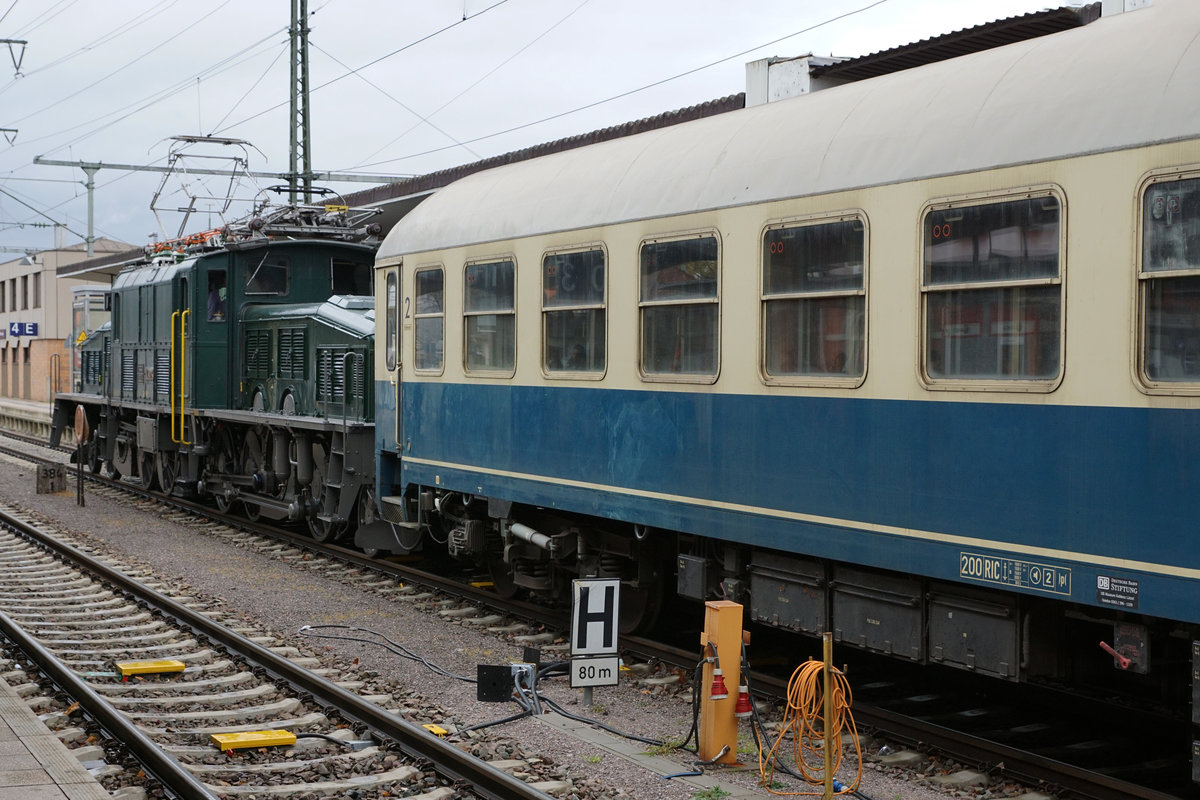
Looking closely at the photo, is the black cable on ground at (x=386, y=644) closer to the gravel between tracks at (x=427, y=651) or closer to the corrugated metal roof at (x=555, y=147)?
the gravel between tracks at (x=427, y=651)

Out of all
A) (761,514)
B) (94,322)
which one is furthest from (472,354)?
(94,322)

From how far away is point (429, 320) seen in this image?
11.4 m

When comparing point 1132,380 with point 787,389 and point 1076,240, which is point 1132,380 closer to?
point 1076,240

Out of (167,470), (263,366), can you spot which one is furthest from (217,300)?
(167,470)

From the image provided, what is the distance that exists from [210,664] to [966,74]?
6429mm

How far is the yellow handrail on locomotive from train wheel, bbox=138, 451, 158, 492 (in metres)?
2.19

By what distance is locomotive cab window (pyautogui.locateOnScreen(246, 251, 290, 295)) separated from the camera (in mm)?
17531

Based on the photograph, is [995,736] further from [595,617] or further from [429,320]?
[429,320]

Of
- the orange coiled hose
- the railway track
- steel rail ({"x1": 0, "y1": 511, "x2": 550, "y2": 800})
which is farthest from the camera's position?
the orange coiled hose

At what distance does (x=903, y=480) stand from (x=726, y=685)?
146 centimetres

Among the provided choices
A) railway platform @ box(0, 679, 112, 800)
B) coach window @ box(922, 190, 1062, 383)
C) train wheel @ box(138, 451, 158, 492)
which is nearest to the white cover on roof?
coach window @ box(922, 190, 1062, 383)

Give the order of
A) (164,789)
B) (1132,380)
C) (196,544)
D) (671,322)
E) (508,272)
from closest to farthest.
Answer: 1. (1132,380)
2. (164,789)
3. (671,322)
4. (508,272)
5. (196,544)

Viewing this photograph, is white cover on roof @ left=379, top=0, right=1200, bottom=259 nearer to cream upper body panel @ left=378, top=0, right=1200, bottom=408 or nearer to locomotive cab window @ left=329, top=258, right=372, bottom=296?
cream upper body panel @ left=378, top=0, right=1200, bottom=408

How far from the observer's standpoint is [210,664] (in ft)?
30.5
